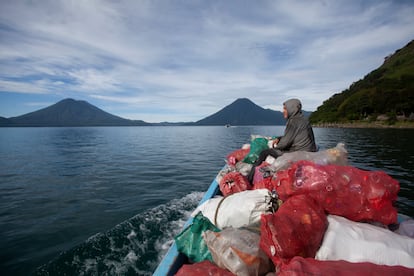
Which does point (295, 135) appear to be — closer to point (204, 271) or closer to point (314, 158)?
point (314, 158)

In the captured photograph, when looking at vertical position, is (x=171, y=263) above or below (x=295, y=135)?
below

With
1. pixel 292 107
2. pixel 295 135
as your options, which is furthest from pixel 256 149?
pixel 292 107

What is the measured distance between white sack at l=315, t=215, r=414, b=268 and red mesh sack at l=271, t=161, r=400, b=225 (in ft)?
1.11

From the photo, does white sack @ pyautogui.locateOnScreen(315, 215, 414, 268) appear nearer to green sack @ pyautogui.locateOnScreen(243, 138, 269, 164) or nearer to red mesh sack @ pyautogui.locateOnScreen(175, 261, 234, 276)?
red mesh sack @ pyautogui.locateOnScreen(175, 261, 234, 276)

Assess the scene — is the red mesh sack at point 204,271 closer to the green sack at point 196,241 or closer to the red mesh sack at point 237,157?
the green sack at point 196,241

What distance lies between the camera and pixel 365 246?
6.75 ft

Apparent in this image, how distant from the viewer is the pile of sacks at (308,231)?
1954 millimetres

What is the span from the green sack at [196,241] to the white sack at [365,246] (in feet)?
4.46

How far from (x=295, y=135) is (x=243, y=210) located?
3.33 m

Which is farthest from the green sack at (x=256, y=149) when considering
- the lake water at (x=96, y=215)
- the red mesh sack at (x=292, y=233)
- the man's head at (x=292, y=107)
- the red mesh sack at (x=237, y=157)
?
the red mesh sack at (x=292, y=233)

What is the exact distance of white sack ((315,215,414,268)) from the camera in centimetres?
194

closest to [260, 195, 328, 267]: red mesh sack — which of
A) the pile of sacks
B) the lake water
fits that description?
the pile of sacks

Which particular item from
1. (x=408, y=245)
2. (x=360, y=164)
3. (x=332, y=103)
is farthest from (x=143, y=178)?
(x=332, y=103)

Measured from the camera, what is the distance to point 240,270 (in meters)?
2.16
